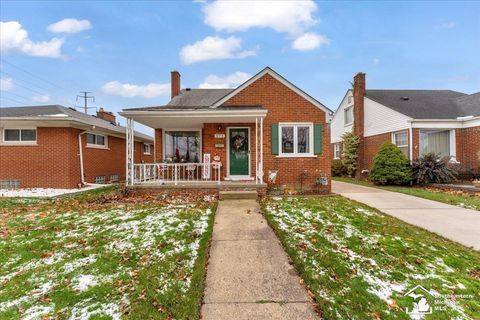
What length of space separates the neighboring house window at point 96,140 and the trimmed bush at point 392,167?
15382mm

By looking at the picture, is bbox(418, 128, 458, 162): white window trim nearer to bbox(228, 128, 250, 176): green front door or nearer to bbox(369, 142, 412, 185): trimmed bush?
bbox(369, 142, 412, 185): trimmed bush

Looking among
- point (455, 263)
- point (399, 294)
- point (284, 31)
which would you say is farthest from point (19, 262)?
point (284, 31)

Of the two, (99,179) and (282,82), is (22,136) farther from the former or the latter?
(282,82)

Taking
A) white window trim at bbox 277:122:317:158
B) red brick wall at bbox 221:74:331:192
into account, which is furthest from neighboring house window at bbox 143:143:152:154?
white window trim at bbox 277:122:317:158

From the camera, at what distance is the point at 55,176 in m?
11.5

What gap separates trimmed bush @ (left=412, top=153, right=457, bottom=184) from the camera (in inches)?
487

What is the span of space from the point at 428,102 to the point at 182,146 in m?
15.5

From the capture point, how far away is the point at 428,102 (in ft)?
51.8

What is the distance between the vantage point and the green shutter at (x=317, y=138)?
10414mm

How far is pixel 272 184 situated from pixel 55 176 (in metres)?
9.98

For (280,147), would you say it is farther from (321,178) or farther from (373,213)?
(373,213)

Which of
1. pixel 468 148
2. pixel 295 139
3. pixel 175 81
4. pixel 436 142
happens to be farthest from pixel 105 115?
pixel 468 148

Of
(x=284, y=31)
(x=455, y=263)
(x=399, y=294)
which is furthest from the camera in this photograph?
(x=284, y=31)

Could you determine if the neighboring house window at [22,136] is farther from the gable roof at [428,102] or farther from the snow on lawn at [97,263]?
the gable roof at [428,102]
